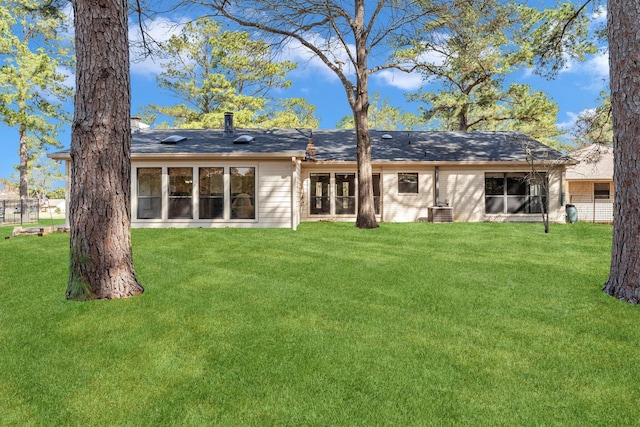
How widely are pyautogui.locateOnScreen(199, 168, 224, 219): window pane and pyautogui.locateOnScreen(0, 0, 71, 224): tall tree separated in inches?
650

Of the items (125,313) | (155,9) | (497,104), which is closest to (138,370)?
(125,313)

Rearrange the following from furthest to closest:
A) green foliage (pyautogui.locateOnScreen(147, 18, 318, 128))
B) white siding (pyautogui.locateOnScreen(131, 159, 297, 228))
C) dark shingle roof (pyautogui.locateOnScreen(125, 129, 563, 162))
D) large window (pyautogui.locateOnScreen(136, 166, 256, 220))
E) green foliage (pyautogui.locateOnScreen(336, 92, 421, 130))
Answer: green foliage (pyautogui.locateOnScreen(336, 92, 421, 130)) < green foliage (pyautogui.locateOnScreen(147, 18, 318, 128)) < dark shingle roof (pyautogui.locateOnScreen(125, 129, 563, 162)) < large window (pyautogui.locateOnScreen(136, 166, 256, 220)) < white siding (pyautogui.locateOnScreen(131, 159, 297, 228))

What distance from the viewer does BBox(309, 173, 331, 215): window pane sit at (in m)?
14.3

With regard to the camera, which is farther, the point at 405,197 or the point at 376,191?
the point at 376,191

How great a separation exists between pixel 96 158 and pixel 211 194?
7.36m

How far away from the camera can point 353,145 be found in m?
15.9

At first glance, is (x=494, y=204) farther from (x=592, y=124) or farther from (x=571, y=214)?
(x=592, y=124)

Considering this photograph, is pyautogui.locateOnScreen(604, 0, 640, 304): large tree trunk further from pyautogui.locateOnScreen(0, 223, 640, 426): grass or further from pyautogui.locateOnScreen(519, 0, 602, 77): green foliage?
pyautogui.locateOnScreen(519, 0, 602, 77): green foliage

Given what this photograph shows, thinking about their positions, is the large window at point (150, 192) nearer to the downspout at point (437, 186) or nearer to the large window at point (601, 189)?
the downspout at point (437, 186)

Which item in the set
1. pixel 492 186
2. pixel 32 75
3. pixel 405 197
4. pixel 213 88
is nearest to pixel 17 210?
pixel 32 75

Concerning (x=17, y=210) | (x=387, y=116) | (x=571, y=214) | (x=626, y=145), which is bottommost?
(x=571, y=214)

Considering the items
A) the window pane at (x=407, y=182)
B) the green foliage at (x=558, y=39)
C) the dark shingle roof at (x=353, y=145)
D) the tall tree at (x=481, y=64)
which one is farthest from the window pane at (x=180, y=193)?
the green foliage at (x=558, y=39)

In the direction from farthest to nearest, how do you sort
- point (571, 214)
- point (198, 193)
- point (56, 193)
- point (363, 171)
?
1. point (56, 193)
2. point (571, 214)
3. point (363, 171)
4. point (198, 193)

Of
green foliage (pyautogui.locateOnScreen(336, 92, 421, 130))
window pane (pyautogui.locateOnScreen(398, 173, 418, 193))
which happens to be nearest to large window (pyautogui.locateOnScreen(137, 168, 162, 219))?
window pane (pyautogui.locateOnScreen(398, 173, 418, 193))
